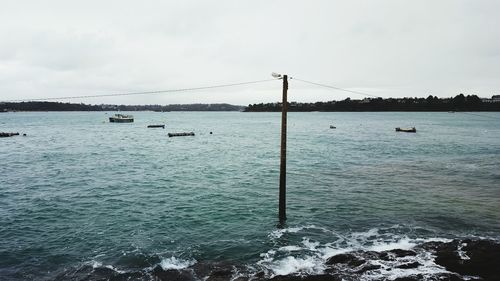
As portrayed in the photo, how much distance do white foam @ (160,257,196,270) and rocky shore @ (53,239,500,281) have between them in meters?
0.27

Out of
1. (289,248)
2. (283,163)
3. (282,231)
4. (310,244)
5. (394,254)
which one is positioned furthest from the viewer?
(283,163)

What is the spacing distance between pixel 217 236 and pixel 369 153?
143 feet

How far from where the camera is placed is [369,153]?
194 feet

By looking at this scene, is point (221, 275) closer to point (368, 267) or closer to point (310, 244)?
point (310, 244)

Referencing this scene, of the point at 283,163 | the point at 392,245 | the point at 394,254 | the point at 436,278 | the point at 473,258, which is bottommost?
the point at 392,245

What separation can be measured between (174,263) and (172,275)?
1.28 meters

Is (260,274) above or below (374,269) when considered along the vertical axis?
below

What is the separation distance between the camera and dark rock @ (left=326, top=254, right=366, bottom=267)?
16.8 metres

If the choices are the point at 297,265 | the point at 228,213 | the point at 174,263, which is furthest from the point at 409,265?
the point at 228,213

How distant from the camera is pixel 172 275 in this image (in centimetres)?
1608

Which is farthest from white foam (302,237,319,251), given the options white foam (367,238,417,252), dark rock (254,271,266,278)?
dark rock (254,271,266,278)

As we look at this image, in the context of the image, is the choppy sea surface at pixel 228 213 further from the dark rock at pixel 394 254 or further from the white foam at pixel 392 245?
the dark rock at pixel 394 254

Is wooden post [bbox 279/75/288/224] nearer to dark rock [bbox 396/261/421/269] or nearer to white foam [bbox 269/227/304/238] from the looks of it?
white foam [bbox 269/227/304/238]

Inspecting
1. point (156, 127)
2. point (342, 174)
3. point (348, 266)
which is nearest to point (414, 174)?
point (342, 174)
